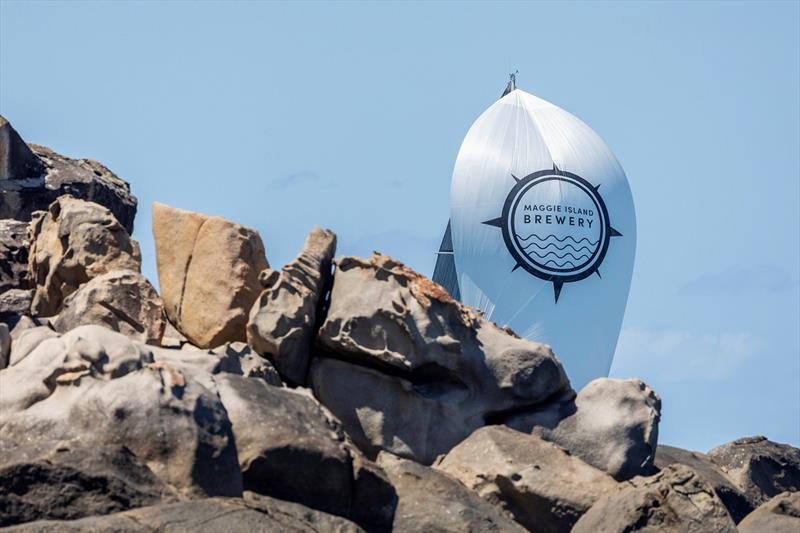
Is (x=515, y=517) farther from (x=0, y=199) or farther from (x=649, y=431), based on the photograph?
(x=0, y=199)

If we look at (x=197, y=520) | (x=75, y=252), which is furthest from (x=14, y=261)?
→ (x=197, y=520)

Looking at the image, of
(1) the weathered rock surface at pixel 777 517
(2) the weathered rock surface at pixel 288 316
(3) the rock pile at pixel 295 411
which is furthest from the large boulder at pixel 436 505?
(1) the weathered rock surface at pixel 777 517

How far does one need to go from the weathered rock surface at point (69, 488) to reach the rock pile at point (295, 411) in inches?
0.5

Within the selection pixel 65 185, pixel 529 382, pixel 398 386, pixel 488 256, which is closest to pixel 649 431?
pixel 529 382

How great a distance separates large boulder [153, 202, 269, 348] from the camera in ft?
55.3

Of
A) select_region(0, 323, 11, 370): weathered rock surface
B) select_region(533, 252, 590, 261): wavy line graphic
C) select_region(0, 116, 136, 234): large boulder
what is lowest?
select_region(0, 323, 11, 370): weathered rock surface

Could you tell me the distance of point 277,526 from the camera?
11.3 m

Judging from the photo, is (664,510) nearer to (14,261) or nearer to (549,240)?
(14,261)

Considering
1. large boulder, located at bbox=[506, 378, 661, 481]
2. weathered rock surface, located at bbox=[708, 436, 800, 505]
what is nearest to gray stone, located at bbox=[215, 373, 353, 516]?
large boulder, located at bbox=[506, 378, 661, 481]

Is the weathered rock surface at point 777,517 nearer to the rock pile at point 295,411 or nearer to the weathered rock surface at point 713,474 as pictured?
the rock pile at point 295,411

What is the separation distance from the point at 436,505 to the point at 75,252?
5.18 m

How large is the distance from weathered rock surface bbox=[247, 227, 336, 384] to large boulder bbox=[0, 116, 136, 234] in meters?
6.12

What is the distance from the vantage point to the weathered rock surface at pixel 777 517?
1536 cm

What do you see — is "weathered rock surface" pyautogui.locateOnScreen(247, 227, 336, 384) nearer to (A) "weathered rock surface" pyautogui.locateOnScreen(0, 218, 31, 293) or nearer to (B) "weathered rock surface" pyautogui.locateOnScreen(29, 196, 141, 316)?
(B) "weathered rock surface" pyautogui.locateOnScreen(29, 196, 141, 316)
